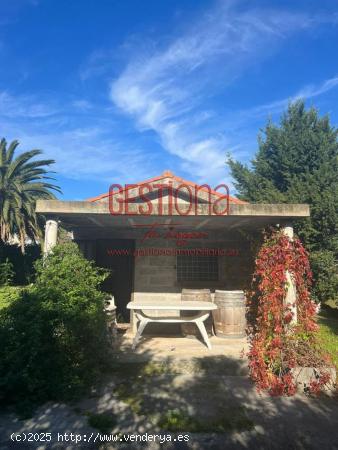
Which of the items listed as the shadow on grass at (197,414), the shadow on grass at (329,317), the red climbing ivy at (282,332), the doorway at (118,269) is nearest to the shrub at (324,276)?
the shadow on grass at (329,317)

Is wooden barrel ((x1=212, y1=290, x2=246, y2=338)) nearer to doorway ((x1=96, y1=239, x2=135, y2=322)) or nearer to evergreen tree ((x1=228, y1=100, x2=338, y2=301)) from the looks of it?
doorway ((x1=96, y1=239, x2=135, y2=322))

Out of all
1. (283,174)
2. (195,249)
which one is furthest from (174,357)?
(283,174)

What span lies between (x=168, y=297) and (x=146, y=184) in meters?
3.03

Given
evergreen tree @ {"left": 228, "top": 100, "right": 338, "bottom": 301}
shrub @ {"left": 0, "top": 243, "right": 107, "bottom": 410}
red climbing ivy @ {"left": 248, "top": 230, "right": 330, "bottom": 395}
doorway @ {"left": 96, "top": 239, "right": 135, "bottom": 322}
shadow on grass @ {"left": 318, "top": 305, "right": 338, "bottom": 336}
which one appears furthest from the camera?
evergreen tree @ {"left": 228, "top": 100, "right": 338, "bottom": 301}

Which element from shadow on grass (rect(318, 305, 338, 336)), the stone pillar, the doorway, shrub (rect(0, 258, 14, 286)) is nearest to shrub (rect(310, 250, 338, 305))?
shadow on grass (rect(318, 305, 338, 336))

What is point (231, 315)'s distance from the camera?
5.90 meters

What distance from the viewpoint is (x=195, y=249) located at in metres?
7.72

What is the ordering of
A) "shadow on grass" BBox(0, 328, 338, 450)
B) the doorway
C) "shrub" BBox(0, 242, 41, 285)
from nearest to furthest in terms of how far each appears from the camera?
"shadow on grass" BBox(0, 328, 338, 450) < the doorway < "shrub" BBox(0, 242, 41, 285)

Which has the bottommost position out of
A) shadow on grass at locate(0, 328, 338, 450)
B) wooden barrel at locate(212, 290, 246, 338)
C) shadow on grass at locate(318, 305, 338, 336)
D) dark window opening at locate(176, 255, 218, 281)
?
shadow on grass at locate(318, 305, 338, 336)

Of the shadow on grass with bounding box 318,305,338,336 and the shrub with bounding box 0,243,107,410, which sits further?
the shadow on grass with bounding box 318,305,338,336

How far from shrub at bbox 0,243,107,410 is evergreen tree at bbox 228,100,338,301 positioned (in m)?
7.88

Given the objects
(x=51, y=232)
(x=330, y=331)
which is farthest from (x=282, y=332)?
(x=330, y=331)

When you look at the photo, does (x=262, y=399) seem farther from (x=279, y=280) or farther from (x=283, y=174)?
(x=283, y=174)

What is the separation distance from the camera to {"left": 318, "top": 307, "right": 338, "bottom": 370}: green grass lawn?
5397 millimetres
